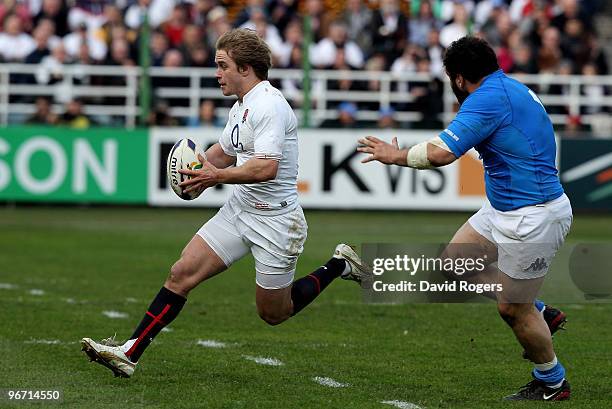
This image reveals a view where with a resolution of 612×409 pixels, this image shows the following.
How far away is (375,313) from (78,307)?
2518 millimetres

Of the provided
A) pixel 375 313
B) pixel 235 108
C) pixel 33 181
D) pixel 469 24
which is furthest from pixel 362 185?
pixel 235 108

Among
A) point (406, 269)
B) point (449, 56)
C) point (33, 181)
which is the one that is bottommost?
point (33, 181)

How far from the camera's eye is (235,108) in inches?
316

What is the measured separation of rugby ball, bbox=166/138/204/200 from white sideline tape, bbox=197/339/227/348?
A: 1934 millimetres

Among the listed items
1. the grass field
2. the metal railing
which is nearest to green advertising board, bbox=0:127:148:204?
the metal railing

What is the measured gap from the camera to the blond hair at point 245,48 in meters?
7.88

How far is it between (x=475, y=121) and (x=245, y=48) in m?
1.51

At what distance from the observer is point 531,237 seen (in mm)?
7402

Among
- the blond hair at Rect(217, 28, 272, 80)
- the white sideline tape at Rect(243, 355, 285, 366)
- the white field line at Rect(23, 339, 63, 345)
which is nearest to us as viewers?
the blond hair at Rect(217, 28, 272, 80)

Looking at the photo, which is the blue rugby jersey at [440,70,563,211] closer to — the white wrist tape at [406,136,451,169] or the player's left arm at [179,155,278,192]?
the white wrist tape at [406,136,451,169]

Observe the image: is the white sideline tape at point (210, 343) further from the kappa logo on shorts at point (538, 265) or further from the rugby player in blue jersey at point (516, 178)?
the kappa logo on shorts at point (538, 265)

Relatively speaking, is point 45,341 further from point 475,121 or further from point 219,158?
point 475,121

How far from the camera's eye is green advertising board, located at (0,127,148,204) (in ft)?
67.8

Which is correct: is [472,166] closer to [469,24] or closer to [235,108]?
[469,24]
